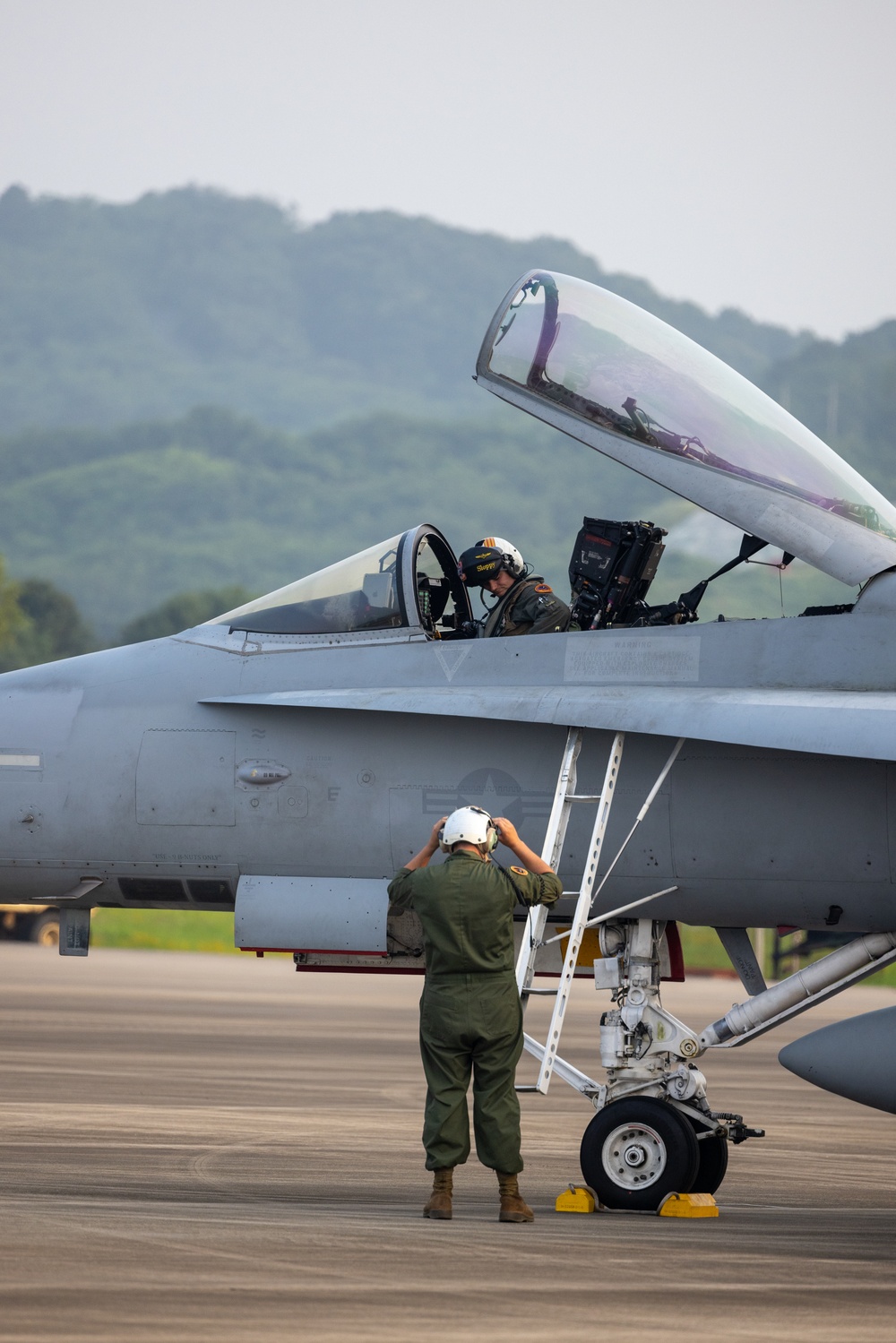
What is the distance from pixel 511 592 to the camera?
31.9 ft

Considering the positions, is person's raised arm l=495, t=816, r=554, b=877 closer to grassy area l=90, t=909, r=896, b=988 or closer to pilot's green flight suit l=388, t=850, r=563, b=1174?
pilot's green flight suit l=388, t=850, r=563, b=1174

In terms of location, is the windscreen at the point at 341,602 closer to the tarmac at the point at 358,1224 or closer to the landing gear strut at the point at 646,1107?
the landing gear strut at the point at 646,1107

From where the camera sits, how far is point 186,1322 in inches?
221

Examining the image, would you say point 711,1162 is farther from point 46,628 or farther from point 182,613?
point 182,613

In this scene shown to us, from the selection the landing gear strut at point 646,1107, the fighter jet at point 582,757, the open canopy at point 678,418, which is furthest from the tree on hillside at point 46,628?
the landing gear strut at point 646,1107

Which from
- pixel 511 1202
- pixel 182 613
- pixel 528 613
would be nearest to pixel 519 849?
pixel 511 1202

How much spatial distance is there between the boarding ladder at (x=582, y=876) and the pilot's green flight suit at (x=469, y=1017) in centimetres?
47

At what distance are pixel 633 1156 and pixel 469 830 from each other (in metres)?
2.07

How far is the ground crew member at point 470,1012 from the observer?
8094mm

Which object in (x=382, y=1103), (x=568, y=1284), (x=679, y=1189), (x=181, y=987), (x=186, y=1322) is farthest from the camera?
(x=181, y=987)

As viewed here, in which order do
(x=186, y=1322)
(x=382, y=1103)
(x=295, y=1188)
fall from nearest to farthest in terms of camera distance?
1. (x=186, y=1322)
2. (x=295, y=1188)
3. (x=382, y=1103)

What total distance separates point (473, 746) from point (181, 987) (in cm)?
2569

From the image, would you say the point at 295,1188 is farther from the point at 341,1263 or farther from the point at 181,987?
the point at 181,987

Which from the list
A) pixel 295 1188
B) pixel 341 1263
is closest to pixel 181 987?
pixel 295 1188
